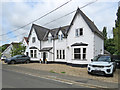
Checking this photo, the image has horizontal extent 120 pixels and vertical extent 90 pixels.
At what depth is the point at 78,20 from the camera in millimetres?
15414

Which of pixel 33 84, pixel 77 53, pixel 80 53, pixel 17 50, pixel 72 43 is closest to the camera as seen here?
pixel 33 84

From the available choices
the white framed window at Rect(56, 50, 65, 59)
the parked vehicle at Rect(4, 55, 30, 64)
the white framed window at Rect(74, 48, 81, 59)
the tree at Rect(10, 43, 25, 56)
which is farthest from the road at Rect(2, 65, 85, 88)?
the tree at Rect(10, 43, 25, 56)

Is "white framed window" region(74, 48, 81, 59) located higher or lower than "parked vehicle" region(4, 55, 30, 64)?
higher

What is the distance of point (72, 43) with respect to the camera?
52.4 ft

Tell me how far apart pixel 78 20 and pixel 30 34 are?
1444 centimetres

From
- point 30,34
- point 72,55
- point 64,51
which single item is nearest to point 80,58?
point 72,55

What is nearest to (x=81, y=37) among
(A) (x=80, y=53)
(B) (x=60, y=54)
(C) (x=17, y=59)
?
(A) (x=80, y=53)

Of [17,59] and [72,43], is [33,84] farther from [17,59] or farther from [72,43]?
[17,59]

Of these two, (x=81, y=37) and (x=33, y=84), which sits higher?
(x=81, y=37)

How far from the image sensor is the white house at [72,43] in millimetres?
14172

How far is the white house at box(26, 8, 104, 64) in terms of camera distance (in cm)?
1417

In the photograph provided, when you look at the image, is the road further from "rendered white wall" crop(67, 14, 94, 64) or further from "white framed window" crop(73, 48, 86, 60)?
"rendered white wall" crop(67, 14, 94, 64)

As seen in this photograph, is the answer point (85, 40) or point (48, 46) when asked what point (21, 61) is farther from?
point (85, 40)

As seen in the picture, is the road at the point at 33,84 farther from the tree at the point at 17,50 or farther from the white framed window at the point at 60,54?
the tree at the point at 17,50
